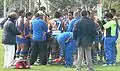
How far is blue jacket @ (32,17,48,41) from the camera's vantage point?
669 inches

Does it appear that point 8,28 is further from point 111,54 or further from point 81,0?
point 81,0

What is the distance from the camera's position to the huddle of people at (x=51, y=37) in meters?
16.1

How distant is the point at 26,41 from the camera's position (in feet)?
58.7

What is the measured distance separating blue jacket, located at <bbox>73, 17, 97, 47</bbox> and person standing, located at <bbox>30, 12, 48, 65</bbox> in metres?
2.56

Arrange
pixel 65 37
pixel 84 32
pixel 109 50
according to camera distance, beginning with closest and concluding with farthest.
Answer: pixel 84 32 → pixel 65 37 → pixel 109 50

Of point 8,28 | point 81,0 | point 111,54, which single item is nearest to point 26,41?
point 8,28

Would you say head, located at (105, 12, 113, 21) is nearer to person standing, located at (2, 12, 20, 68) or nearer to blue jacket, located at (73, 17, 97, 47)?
blue jacket, located at (73, 17, 97, 47)

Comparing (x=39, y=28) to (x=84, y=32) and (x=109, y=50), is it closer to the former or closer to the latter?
(x=84, y=32)

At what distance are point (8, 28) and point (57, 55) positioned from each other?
280cm

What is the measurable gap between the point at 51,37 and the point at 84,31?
308 cm

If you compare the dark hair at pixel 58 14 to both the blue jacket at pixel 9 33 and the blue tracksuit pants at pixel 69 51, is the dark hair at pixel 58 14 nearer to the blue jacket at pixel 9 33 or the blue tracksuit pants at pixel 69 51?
the blue tracksuit pants at pixel 69 51

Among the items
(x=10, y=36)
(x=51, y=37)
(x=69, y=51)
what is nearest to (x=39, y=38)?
(x=51, y=37)

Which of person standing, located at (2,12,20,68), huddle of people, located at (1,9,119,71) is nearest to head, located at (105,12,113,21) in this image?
huddle of people, located at (1,9,119,71)

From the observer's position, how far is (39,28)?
55.9 ft
